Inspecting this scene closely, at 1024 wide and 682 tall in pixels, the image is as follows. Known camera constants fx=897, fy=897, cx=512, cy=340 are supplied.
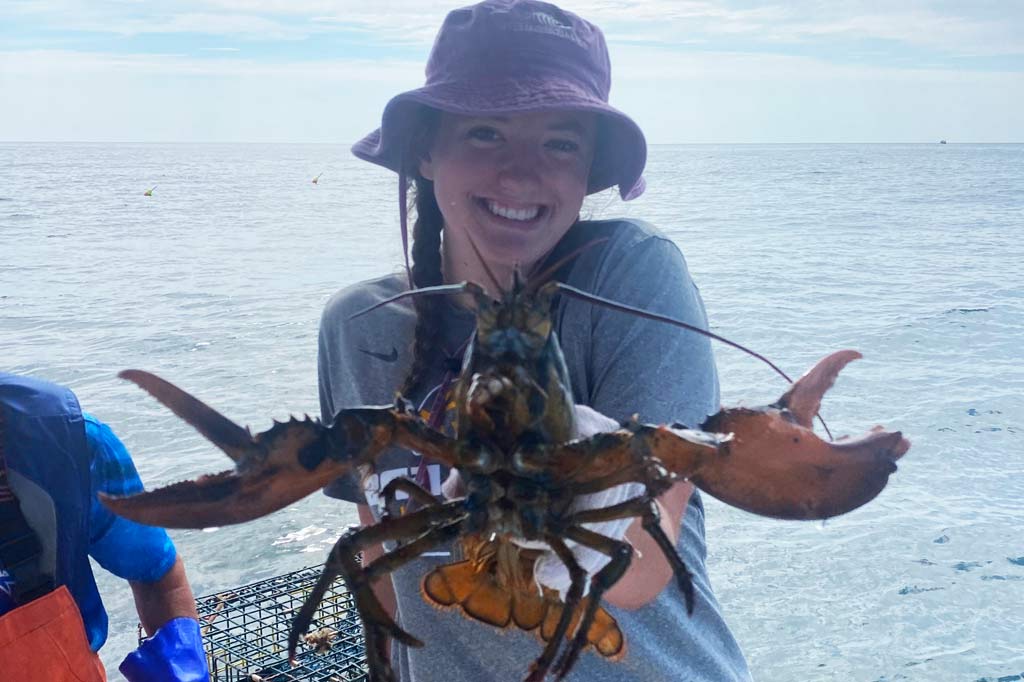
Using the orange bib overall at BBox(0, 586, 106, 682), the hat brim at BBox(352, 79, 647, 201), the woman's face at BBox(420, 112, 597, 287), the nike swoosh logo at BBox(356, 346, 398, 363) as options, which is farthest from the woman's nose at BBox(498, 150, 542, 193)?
the orange bib overall at BBox(0, 586, 106, 682)

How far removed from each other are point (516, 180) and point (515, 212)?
8 cm

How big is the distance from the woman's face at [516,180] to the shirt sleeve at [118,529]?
120 centimetres

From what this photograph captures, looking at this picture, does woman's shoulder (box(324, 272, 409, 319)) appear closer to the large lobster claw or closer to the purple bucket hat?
the purple bucket hat

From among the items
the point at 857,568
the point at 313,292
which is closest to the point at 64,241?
the point at 313,292

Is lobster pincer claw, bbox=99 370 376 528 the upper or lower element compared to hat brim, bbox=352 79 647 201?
lower

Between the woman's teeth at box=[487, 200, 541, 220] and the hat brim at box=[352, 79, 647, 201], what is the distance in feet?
0.75

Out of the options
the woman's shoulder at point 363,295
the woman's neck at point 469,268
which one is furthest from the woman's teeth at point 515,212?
the woman's shoulder at point 363,295

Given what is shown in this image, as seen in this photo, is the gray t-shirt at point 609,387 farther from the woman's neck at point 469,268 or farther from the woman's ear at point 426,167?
the woman's ear at point 426,167

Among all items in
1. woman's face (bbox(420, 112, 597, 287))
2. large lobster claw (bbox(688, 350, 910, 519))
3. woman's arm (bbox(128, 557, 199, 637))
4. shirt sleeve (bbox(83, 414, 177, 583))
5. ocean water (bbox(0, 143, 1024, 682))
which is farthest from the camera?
ocean water (bbox(0, 143, 1024, 682))

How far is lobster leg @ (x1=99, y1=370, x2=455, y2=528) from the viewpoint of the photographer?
1465 mm

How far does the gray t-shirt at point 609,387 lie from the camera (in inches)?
76.4

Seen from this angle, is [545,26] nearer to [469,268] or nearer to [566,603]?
[469,268]

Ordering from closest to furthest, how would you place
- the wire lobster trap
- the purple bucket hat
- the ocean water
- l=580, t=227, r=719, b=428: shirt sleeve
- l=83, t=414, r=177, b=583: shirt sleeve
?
l=580, t=227, r=719, b=428: shirt sleeve
the purple bucket hat
l=83, t=414, r=177, b=583: shirt sleeve
the wire lobster trap
the ocean water

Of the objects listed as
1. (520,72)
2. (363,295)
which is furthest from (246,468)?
(520,72)
